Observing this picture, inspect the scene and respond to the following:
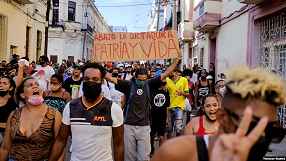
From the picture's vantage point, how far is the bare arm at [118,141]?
452 cm

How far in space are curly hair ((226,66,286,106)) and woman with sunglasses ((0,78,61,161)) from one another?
267cm

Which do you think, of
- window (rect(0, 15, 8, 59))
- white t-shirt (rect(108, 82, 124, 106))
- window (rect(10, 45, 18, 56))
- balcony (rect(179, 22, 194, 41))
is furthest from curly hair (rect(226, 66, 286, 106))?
balcony (rect(179, 22, 194, 41))

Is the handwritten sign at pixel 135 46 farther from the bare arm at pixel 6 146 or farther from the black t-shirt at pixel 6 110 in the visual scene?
the bare arm at pixel 6 146

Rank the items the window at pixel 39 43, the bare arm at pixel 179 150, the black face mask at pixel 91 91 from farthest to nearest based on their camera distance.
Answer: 1. the window at pixel 39 43
2. the black face mask at pixel 91 91
3. the bare arm at pixel 179 150

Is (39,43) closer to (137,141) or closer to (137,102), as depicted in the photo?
(137,102)

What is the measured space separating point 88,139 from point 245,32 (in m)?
11.3

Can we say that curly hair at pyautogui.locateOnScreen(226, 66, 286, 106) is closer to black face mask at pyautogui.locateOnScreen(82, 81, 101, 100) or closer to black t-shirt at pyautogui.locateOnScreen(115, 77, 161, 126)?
black face mask at pyautogui.locateOnScreen(82, 81, 101, 100)

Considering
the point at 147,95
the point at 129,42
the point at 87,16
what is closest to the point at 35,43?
the point at 129,42

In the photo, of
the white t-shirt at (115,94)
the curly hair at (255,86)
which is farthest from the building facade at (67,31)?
the curly hair at (255,86)

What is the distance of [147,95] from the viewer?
7621mm

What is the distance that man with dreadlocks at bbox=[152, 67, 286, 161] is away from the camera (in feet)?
5.75

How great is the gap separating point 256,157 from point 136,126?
18.0 ft

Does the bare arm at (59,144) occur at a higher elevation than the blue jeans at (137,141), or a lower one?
higher

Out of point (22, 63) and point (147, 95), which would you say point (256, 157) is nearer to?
point (147, 95)
